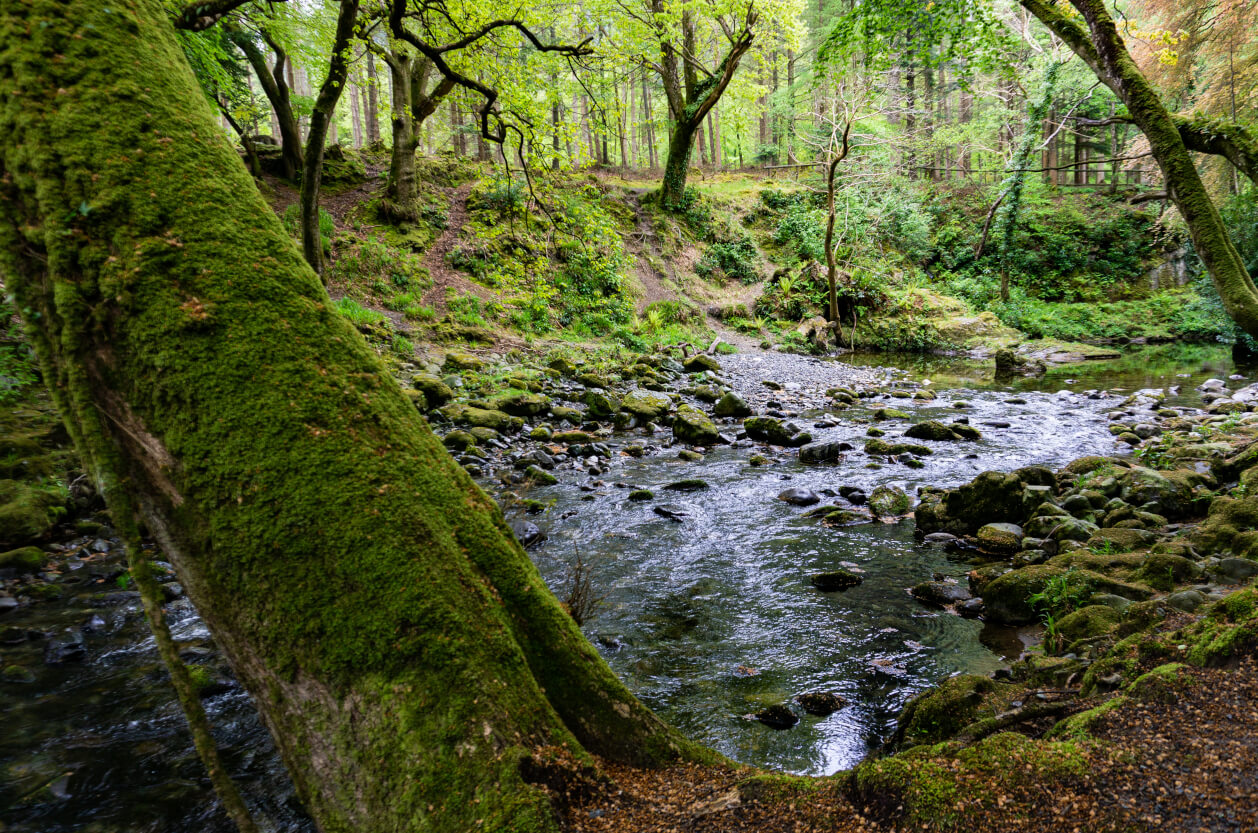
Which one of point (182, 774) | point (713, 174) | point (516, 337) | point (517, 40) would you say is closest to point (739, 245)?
point (713, 174)

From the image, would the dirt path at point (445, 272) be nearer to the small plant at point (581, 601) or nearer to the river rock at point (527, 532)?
the river rock at point (527, 532)

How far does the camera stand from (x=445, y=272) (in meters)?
15.8

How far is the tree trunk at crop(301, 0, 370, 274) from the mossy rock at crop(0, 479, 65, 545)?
4.23 meters

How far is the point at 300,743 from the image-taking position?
1515mm

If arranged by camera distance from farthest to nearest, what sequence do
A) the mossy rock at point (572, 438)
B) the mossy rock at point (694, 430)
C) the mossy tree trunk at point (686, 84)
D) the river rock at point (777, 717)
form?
the mossy tree trunk at point (686, 84) → the mossy rock at point (694, 430) → the mossy rock at point (572, 438) → the river rock at point (777, 717)

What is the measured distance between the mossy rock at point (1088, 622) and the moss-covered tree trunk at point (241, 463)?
337 centimetres

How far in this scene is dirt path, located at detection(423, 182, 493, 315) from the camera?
15023 millimetres

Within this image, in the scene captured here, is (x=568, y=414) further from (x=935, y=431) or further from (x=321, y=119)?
(x=935, y=431)

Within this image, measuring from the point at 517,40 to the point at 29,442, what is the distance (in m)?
7.01

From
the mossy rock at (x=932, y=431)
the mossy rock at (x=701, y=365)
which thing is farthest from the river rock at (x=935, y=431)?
the mossy rock at (x=701, y=365)

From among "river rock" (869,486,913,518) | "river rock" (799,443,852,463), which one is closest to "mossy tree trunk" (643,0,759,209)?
"river rock" (799,443,852,463)

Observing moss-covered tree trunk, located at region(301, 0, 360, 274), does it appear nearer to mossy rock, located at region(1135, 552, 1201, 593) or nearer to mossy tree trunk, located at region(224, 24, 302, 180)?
mossy tree trunk, located at region(224, 24, 302, 180)

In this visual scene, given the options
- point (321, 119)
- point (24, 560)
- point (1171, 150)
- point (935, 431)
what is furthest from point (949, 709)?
point (321, 119)

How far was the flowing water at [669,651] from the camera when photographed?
2836 mm
